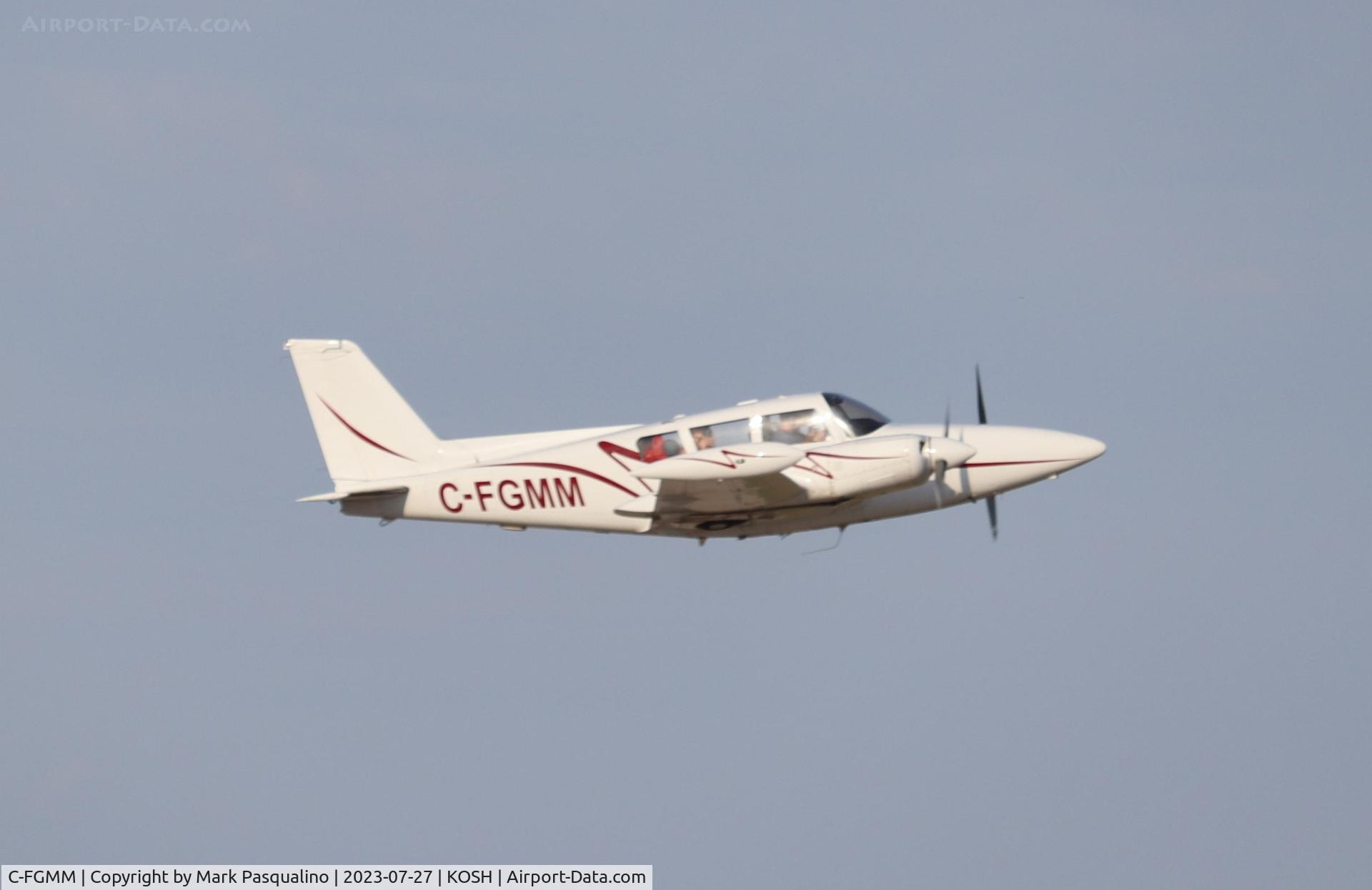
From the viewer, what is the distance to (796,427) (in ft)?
92.7

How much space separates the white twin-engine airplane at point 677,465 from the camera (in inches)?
1084

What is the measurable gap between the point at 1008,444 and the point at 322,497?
1206cm

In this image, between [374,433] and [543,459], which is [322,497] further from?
[543,459]

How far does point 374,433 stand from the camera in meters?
30.9

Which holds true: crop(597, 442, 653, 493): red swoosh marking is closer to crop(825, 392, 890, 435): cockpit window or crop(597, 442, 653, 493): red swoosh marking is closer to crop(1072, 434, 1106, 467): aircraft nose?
crop(825, 392, 890, 435): cockpit window

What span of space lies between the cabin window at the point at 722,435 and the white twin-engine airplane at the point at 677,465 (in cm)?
2

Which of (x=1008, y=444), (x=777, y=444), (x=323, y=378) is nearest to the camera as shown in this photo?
(x=777, y=444)

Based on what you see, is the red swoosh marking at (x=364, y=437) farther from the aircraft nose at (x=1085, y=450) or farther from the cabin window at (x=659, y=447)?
the aircraft nose at (x=1085, y=450)

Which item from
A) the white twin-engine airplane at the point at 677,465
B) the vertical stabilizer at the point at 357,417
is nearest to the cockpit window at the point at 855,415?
the white twin-engine airplane at the point at 677,465

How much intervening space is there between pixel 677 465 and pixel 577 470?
288 cm

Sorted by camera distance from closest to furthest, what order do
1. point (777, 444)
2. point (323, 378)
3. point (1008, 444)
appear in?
point (777, 444), point (1008, 444), point (323, 378)

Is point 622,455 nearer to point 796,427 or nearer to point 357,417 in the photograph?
point 796,427

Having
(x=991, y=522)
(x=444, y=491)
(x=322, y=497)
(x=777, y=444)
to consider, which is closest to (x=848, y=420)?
(x=777, y=444)

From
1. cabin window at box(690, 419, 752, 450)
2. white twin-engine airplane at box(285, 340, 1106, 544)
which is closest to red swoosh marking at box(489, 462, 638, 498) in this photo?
white twin-engine airplane at box(285, 340, 1106, 544)
